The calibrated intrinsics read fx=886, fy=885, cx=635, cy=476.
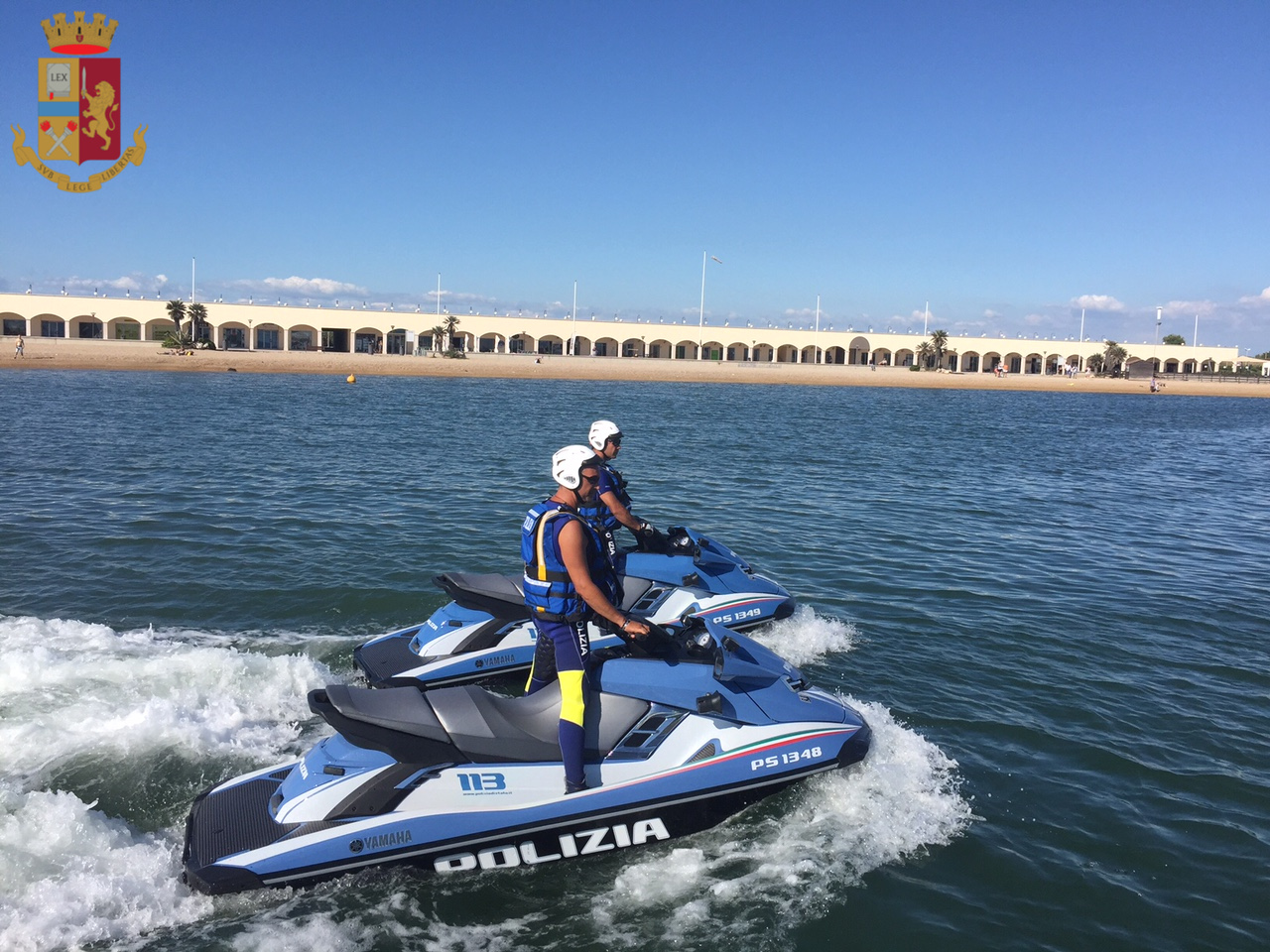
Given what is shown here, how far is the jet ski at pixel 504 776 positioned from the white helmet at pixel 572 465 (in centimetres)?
141

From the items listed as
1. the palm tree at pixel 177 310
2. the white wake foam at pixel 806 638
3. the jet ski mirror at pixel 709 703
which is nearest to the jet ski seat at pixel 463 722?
the jet ski mirror at pixel 709 703

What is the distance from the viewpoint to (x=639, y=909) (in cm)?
570

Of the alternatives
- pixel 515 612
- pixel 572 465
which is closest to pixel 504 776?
pixel 572 465

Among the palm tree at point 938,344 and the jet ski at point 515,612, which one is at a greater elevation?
the palm tree at point 938,344

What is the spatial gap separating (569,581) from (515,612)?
10.3 feet

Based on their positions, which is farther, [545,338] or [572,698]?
[545,338]

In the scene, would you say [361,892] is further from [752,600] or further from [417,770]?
[752,600]

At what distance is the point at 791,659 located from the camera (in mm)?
9992

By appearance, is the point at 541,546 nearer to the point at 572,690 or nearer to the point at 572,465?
the point at 572,465

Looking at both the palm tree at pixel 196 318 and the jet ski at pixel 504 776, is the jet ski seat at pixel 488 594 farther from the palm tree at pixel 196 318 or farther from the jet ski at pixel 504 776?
the palm tree at pixel 196 318

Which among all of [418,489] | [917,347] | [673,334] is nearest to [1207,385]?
[917,347]

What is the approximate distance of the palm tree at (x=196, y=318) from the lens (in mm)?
82250

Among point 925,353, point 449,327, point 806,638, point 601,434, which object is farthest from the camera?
point 925,353

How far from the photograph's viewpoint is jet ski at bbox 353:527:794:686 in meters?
8.36
